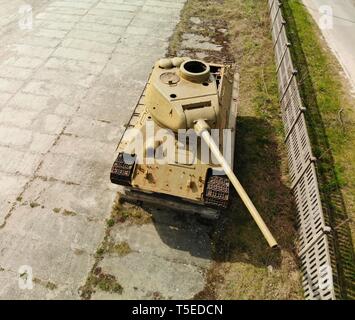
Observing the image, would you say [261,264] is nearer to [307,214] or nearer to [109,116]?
[307,214]

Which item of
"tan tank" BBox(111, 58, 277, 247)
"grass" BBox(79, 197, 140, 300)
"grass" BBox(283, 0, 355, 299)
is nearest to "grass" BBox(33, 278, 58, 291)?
"grass" BBox(79, 197, 140, 300)

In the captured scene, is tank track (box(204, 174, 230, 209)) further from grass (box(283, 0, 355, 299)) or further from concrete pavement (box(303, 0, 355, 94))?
concrete pavement (box(303, 0, 355, 94))

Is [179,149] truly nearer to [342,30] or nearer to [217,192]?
[217,192]

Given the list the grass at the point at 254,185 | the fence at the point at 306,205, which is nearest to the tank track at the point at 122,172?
the grass at the point at 254,185

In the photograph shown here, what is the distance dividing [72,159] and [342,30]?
615 inches

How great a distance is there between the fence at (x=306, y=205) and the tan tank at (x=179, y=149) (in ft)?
7.62

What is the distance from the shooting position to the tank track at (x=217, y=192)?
8.47m

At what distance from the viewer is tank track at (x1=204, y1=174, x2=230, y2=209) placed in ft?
27.8

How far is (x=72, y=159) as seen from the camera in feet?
38.3

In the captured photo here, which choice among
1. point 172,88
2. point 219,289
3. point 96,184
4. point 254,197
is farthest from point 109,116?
point 219,289

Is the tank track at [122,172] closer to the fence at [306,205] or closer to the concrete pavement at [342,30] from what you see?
the fence at [306,205]

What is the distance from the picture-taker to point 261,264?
9.39 m

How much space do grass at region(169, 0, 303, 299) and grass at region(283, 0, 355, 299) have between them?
1203 millimetres

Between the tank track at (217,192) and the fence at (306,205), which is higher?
the tank track at (217,192)
